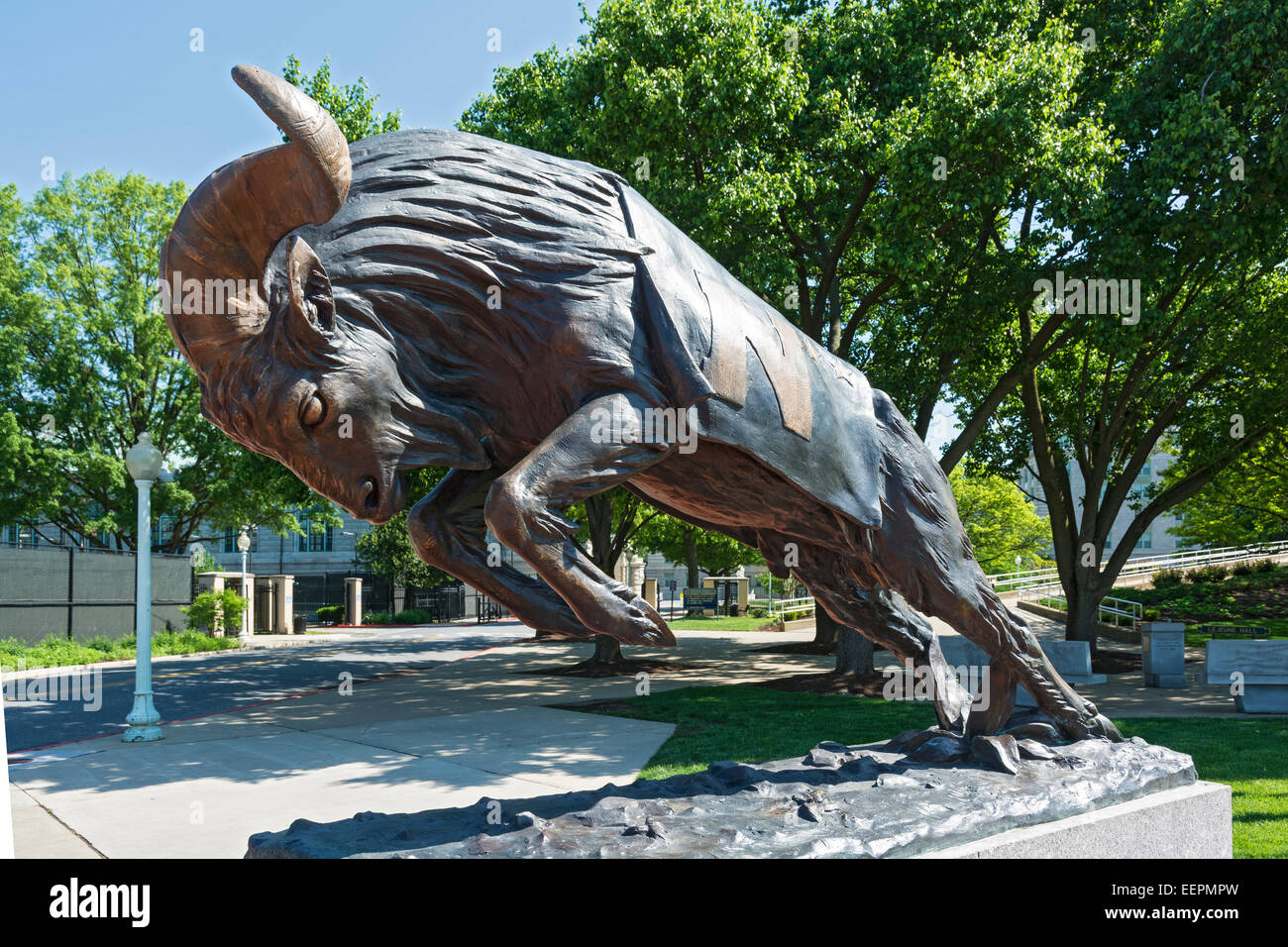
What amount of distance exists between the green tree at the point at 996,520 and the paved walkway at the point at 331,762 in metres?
24.1

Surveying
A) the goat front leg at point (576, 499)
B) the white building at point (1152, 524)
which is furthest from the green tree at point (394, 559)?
the goat front leg at point (576, 499)

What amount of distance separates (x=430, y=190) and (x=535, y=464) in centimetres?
101

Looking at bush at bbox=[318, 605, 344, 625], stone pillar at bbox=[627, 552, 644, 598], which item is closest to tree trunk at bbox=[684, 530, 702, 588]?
stone pillar at bbox=[627, 552, 644, 598]

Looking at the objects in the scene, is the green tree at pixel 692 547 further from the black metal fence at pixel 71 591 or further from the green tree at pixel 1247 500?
the black metal fence at pixel 71 591

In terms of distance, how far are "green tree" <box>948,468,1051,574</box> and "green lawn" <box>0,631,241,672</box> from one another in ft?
90.7

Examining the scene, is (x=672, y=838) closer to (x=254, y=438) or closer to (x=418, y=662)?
(x=254, y=438)

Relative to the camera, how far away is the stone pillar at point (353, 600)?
125 feet

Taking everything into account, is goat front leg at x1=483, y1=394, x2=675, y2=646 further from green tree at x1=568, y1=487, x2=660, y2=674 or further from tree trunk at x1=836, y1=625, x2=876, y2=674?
green tree at x1=568, y1=487, x2=660, y2=674

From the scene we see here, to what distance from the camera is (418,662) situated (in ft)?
64.7

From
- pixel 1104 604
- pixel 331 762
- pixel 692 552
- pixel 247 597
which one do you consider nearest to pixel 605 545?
pixel 331 762

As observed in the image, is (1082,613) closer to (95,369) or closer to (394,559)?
(95,369)

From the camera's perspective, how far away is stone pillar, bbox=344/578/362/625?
125ft
